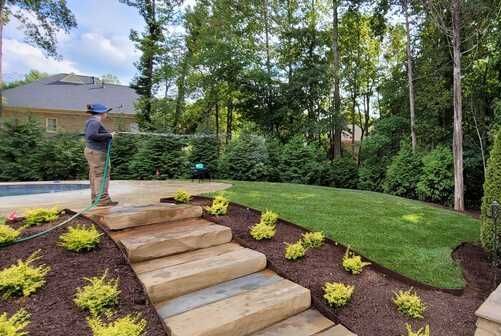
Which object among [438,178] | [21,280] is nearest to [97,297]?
[21,280]

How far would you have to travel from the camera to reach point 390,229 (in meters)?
4.05

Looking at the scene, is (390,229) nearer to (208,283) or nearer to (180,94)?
(208,283)

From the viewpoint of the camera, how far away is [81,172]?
9.57m

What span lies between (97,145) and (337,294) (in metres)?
3.13

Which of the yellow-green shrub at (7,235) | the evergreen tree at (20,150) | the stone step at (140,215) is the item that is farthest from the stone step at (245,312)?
the evergreen tree at (20,150)

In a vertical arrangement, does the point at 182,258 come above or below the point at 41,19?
below

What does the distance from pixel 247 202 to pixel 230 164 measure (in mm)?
5853

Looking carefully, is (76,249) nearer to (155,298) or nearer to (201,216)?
(155,298)

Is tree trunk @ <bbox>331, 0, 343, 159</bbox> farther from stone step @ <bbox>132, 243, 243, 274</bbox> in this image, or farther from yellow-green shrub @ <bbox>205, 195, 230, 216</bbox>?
stone step @ <bbox>132, 243, 243, 274</bbox>

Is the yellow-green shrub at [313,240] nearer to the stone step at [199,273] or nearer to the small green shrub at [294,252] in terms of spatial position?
the small green shrub at [294,252]

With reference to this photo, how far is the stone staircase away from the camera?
83.0 inches

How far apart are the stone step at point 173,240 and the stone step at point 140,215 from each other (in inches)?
7.2

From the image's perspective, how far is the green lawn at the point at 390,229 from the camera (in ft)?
10.2

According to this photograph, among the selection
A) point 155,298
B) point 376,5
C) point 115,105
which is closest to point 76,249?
point 155,298
